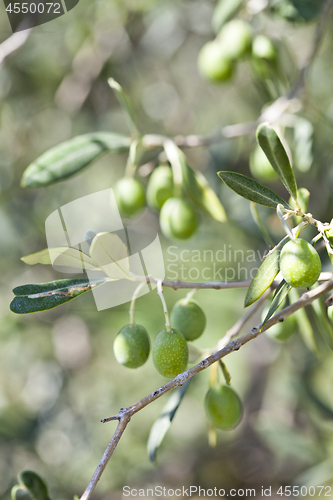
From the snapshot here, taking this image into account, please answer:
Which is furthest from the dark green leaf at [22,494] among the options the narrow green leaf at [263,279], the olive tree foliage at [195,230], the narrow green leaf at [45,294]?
the narrow green leaf at [263,279]

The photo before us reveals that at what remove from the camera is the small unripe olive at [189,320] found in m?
1.01

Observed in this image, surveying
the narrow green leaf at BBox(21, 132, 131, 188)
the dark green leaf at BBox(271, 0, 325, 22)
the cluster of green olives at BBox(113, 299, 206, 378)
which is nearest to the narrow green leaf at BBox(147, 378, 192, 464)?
the cluster of green olives at BBox(113, 299, 206, 378)

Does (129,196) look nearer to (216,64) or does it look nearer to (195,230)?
(195,230)

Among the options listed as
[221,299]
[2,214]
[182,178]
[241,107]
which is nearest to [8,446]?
[2,214]

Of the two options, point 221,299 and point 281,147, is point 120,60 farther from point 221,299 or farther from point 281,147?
point 281,147

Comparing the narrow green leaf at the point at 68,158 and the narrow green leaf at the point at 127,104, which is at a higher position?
the narrow green leaf at the point at 127,104

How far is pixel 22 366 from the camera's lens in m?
2.75

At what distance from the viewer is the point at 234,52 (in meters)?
1.43

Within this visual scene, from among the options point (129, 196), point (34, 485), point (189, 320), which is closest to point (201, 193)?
point (129, 196)

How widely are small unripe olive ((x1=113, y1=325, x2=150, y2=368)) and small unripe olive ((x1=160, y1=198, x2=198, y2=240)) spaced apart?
1.35 feet

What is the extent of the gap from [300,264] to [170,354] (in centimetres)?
33

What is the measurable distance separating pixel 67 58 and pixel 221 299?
1833 millimetres

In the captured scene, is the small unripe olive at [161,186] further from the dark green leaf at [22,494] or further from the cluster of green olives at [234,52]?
the dark green leaf at [22,494]

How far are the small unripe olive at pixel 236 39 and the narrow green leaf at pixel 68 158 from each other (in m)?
0.51
